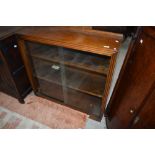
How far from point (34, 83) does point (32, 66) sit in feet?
0.78

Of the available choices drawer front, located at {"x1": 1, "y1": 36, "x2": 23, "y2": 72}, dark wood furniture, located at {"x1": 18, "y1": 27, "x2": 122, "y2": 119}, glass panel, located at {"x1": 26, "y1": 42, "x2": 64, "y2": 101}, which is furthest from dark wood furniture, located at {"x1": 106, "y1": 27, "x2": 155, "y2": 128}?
drawer front, located at {"x1": 1, "y1": 36, "x2": 23, "y2": 72}

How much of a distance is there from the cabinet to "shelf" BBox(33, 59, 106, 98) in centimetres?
18

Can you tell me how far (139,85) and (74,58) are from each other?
68cm

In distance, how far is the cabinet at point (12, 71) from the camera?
1.20m

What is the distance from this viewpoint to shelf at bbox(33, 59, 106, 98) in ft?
4.40

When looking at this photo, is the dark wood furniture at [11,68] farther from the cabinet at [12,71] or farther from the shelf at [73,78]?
the shelf at [73,78]

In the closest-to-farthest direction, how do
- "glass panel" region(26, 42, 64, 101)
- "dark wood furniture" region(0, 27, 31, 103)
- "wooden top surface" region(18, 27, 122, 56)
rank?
"wooden top surface" region(18, 27, 122, 56)
"dark wood furniture" region(0, 27, 31, 103)
"glass panel" region(26, 42, 64, 101)

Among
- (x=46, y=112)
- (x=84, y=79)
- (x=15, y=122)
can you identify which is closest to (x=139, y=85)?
(x=84, y=79)

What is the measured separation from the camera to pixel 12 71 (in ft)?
4.42

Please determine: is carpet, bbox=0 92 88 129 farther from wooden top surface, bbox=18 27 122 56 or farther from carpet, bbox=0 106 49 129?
wooden top surface, bbox=18 27 122 56

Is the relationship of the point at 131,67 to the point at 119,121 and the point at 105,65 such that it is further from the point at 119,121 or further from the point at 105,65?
the point at 119,121

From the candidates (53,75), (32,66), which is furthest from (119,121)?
(32,66)

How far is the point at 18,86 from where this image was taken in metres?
1.51
